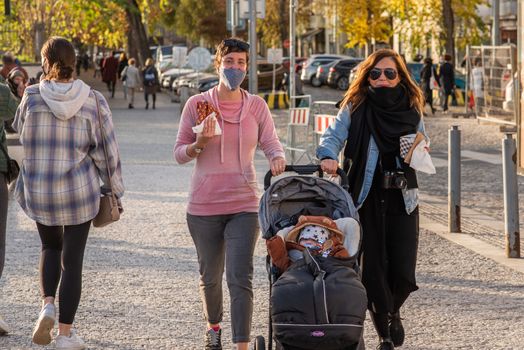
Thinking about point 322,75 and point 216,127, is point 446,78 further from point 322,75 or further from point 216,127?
point 216,127

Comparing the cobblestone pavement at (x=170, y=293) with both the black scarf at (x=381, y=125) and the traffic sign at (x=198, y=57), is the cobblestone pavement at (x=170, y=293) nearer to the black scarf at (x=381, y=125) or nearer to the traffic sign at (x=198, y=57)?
the black scarf at (x=381, y=125)

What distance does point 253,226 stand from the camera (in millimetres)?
6875

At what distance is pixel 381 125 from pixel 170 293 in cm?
286

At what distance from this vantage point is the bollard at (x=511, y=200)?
36.7ft

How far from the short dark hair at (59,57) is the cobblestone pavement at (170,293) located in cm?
158


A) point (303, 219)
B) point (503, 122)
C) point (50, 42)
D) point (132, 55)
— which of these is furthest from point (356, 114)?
point (132, 55)

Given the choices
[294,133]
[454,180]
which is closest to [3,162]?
[454,180]

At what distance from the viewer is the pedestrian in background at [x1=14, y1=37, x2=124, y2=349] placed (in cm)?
701

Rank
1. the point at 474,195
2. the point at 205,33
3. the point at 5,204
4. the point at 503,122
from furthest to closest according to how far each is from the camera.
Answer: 1. the point at 205,33
2. the point at 503,122
3. the point at 474,195
4. the point at 5,204

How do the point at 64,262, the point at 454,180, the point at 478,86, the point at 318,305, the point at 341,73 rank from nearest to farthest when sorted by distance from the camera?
the point at 318,305 < the point at 64,262 < the point at 454,180 < the point at 478,86 < the point at 341,73

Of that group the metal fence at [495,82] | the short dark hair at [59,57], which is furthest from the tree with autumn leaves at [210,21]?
the short dark hair at [59,57]

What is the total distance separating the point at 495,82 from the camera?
3119 centimetres

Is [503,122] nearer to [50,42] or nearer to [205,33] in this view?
[50,42]

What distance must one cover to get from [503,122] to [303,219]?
2497cm
